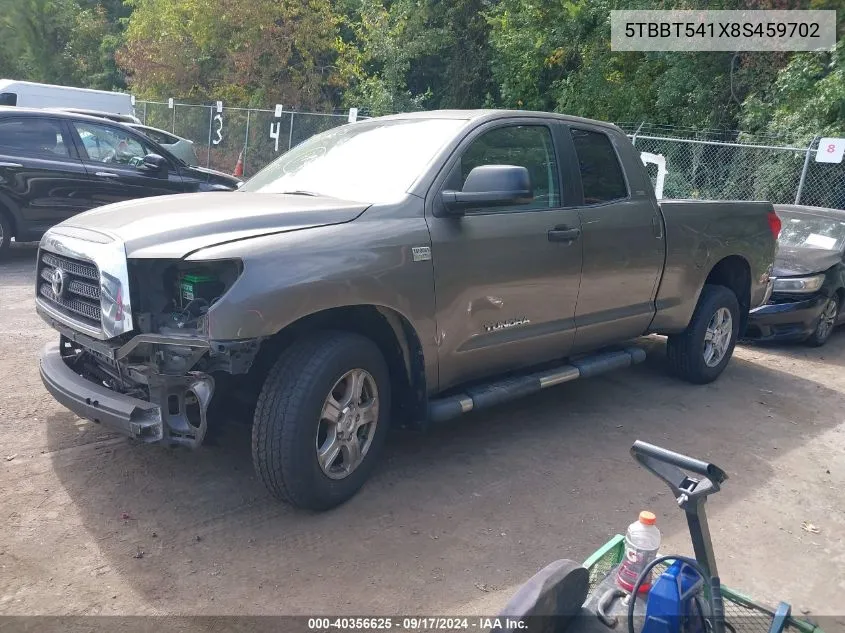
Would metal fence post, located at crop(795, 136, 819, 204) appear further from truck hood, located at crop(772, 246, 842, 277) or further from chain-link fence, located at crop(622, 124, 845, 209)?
truck hood, located at crop(772, 246, 842, 277)

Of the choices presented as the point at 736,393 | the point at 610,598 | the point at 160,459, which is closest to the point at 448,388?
the point at 160,459

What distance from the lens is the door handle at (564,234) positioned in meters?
4.64

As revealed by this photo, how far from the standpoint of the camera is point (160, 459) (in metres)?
4.17

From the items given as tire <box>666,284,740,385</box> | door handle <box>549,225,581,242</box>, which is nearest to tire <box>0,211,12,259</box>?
door handle <box>549,225,581,242</box>

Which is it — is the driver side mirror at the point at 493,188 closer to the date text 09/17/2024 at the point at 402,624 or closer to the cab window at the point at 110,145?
the date text 09/17/2024 at the point at 402,624

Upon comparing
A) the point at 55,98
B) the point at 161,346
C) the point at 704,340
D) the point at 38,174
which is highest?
the point at 55,98

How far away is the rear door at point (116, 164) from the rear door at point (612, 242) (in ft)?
20.8

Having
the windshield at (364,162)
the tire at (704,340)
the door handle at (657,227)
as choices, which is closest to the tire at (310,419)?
the windshield at (364,162)

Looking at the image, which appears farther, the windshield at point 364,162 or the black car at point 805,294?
the black car at point 805,294

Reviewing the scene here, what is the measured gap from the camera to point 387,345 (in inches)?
158

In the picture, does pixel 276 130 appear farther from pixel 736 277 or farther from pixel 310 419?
pixel 310 419

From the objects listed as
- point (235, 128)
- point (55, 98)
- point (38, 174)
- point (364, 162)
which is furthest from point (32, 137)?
point (235, 128)

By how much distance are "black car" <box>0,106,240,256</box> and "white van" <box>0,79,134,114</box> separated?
5.80 m

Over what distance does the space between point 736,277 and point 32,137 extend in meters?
7.67
